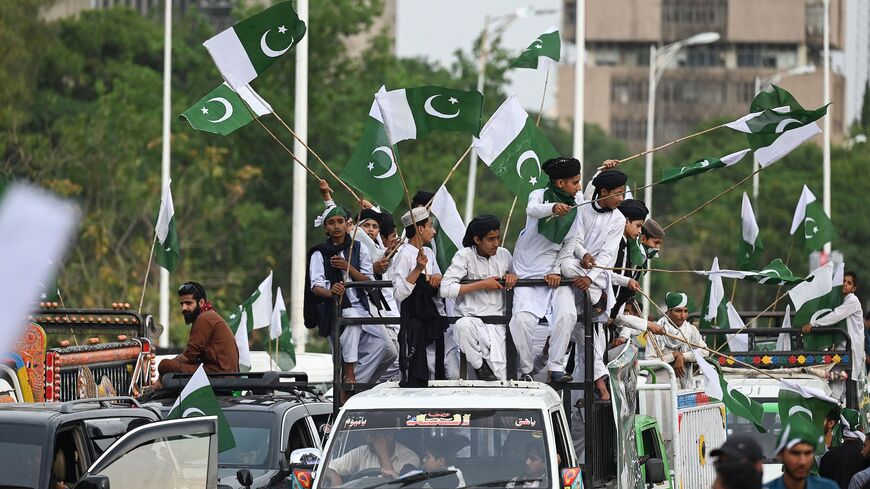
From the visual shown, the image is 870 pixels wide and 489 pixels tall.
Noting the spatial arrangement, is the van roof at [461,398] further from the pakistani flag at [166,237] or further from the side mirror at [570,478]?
the pakistani flag at [166,237]

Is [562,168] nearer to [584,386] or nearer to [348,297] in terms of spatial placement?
[584,386]

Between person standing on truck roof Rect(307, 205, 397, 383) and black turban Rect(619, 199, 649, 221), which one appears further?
black turban Rect(619, 199, 649, 221)

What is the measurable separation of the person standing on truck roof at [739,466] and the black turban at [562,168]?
4.57m

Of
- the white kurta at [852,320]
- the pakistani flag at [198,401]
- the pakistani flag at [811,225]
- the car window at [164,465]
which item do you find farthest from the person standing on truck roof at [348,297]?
the pakistani flag at [811,225]

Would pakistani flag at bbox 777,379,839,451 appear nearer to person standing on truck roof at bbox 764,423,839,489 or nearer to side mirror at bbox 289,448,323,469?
side mirror at bbox 289,448,323,469

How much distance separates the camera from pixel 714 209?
6206cm

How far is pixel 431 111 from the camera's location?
12836mm

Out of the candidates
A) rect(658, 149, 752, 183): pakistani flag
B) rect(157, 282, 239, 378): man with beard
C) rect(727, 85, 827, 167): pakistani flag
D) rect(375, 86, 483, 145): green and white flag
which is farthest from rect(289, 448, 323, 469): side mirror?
rect(727, 85, 827, 167): pakistani flag

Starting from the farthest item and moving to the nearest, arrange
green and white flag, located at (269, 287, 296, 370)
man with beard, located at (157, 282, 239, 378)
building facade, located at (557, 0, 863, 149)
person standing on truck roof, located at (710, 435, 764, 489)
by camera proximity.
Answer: building facade, located at (557, 0, 863, 149)
green and white flag, located at (269, 287, 296, 370)
man with beard, located at (157, 282, 239, 378)
person standing on truck roof, located at (710, 435, 764, 489)

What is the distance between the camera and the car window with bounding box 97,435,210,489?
9.70m

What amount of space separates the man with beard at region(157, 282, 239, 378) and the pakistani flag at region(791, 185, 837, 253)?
8.95 m

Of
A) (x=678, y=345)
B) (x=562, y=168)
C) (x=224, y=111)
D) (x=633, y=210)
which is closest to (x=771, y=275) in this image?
(x=633, y=210)

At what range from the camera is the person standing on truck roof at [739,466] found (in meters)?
7.29

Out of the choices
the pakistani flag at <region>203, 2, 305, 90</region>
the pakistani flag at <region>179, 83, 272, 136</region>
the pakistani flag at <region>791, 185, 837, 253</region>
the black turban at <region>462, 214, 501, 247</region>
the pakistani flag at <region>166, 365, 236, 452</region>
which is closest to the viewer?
the black turban at <region>462, 214, 501, 247</region>
